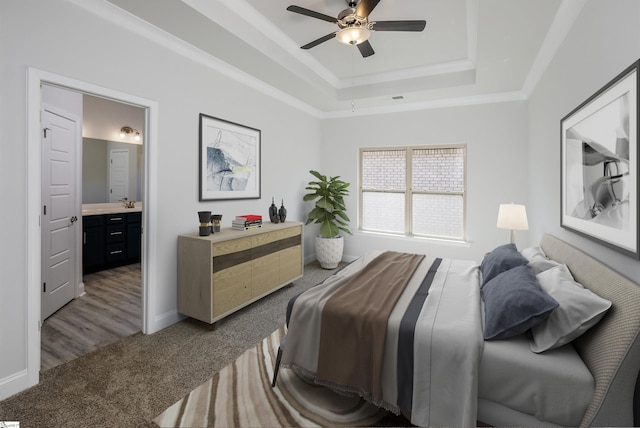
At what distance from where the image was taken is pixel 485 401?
1507 mm

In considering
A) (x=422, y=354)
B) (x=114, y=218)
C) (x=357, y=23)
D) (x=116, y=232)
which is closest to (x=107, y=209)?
(x=114, y=218)

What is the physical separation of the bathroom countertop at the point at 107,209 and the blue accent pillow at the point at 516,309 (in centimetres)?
531

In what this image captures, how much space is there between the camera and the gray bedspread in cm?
150

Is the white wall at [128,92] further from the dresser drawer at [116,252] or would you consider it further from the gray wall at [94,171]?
the gray wall at [94,171]

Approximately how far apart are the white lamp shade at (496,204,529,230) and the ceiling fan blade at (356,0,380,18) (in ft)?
8.58

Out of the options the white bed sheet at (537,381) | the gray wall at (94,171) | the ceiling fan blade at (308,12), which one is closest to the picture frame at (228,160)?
the ceiling fan blade at (308,12)

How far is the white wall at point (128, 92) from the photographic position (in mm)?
1929

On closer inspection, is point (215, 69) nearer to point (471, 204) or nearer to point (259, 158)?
point (259, 158)

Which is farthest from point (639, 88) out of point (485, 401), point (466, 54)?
point (466, 54)

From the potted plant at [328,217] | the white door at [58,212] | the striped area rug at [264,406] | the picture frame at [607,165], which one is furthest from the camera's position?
the potted plant at [328,217]

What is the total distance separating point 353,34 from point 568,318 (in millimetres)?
2421

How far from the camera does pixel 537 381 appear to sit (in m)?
1.39

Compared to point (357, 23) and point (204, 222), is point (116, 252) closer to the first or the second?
point (204, 222)

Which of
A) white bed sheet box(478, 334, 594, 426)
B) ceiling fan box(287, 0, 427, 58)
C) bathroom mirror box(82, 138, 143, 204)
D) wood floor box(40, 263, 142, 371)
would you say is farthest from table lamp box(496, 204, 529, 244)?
bathroom mirror box(82, 138, 143, 204)
